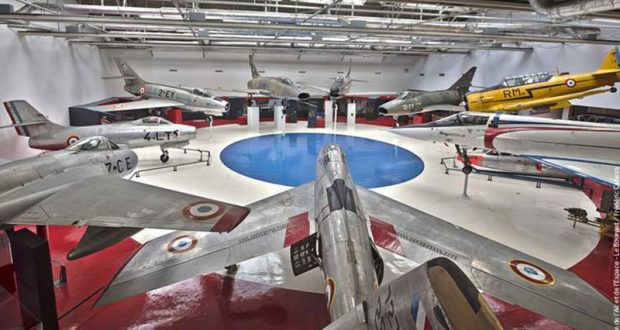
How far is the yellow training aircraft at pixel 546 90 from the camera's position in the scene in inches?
442

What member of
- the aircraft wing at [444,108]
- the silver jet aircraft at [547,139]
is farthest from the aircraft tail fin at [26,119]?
the aircraft wing at [444,108]

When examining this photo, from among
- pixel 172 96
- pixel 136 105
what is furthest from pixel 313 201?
pixel 172 96

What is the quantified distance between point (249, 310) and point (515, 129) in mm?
8191

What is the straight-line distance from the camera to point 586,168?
8.69 m

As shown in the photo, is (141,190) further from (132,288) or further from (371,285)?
(371,285)

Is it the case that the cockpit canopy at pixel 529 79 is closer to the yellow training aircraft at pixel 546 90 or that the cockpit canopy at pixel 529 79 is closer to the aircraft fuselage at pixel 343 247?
the yellow training aircraft at pixel 546 90

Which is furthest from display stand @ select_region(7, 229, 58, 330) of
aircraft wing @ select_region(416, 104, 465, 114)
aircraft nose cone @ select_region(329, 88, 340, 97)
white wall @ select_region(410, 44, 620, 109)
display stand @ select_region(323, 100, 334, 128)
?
display stand @ select_region(323, 100, 334, 128)

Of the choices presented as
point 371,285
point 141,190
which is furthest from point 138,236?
point 371,285

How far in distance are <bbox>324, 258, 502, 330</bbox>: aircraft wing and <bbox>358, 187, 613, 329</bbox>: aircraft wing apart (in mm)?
3251

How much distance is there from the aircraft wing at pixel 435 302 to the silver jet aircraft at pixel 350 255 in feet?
1.93

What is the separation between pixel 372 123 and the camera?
26.3 metres

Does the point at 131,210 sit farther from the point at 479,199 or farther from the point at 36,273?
the point at 479,199

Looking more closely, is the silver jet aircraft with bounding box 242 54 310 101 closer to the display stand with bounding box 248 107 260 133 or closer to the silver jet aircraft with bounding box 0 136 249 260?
the display stand with bounding box 248 107 260 133

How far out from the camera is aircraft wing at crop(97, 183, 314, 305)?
15.2 feet
